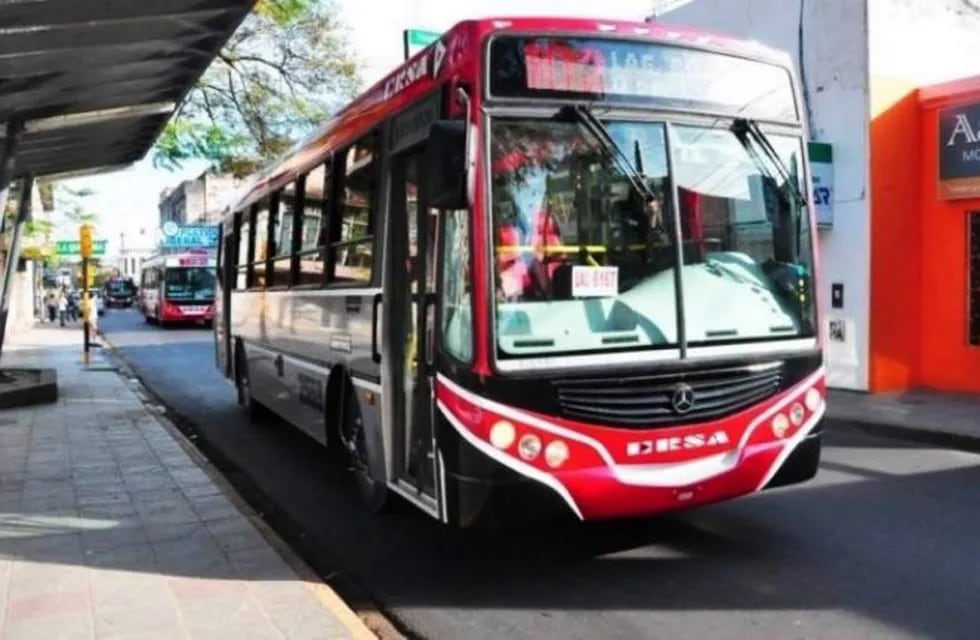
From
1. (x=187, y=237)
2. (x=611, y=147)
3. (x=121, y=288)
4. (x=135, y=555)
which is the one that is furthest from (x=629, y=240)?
(x=121, y=288)

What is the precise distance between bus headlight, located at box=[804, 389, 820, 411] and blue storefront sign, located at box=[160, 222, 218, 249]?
37582 millimetres

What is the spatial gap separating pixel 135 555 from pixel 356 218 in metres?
2.58

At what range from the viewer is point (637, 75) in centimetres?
522

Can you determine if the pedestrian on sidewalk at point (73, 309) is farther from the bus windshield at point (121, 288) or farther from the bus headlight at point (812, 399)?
the bus headlight at point (812, 399)

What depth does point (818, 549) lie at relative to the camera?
5883 mm

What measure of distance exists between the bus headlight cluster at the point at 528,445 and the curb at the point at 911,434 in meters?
6.22

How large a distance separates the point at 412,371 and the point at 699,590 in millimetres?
2017

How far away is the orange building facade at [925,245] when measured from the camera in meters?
12.9

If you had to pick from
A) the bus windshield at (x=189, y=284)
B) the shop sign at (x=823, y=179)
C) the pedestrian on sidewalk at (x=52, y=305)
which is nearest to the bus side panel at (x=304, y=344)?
the shop sign at (x=823, y=179)

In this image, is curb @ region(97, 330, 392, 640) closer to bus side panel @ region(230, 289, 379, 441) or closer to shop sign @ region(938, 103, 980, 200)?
bus side panel @ region(230, 289, 379, 441)

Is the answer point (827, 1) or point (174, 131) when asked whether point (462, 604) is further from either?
point (174, 131)

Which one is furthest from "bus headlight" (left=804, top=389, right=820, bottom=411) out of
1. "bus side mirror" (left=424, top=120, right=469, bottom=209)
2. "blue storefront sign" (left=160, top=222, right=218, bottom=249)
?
"blue storefront sign" (left=160, top=222, right=218, bottom=249)

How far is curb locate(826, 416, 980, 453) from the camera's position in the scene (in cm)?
953

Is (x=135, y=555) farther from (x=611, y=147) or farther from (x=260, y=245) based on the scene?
(x=260, y=245)
